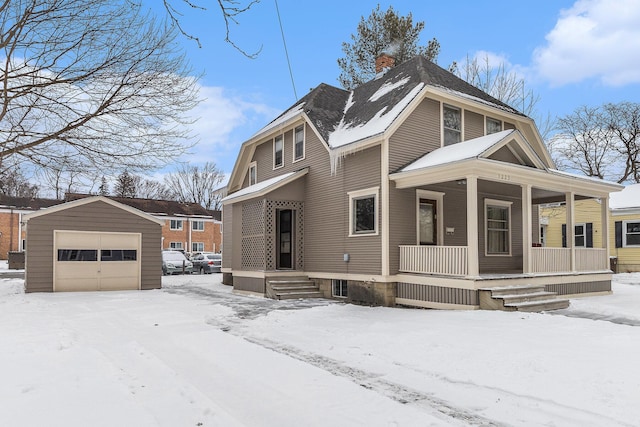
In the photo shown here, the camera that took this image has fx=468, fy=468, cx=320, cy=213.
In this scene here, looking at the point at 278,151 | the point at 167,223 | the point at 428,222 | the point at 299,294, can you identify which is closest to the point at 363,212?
the point at 428,222

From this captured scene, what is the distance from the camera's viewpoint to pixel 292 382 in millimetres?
5398

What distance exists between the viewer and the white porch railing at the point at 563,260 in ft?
39.4

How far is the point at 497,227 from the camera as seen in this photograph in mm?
14766

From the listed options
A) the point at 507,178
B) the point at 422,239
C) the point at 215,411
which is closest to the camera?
the point at 215,411

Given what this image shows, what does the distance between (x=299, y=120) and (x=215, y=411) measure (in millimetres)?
12252

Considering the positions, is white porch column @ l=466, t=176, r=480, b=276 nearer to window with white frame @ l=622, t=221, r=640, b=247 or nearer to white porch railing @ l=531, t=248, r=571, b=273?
white porch railing @ l=531, t=248, r=571, b=273

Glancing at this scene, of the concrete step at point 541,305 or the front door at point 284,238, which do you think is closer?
the concrete step at point 541,305

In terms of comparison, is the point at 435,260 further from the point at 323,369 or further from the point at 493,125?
the point at 493,125

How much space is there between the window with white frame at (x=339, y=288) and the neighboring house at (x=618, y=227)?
1362cm

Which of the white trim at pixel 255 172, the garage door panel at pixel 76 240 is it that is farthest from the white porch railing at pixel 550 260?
the garage door panel at pixel 76 240

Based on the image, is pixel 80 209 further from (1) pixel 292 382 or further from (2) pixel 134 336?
(1) pixel 292 382

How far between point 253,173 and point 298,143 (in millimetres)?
3626

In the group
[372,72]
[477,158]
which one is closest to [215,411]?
[477,158]

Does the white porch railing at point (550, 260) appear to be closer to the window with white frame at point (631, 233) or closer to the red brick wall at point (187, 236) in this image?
the window with white frame at point (631, 233)
